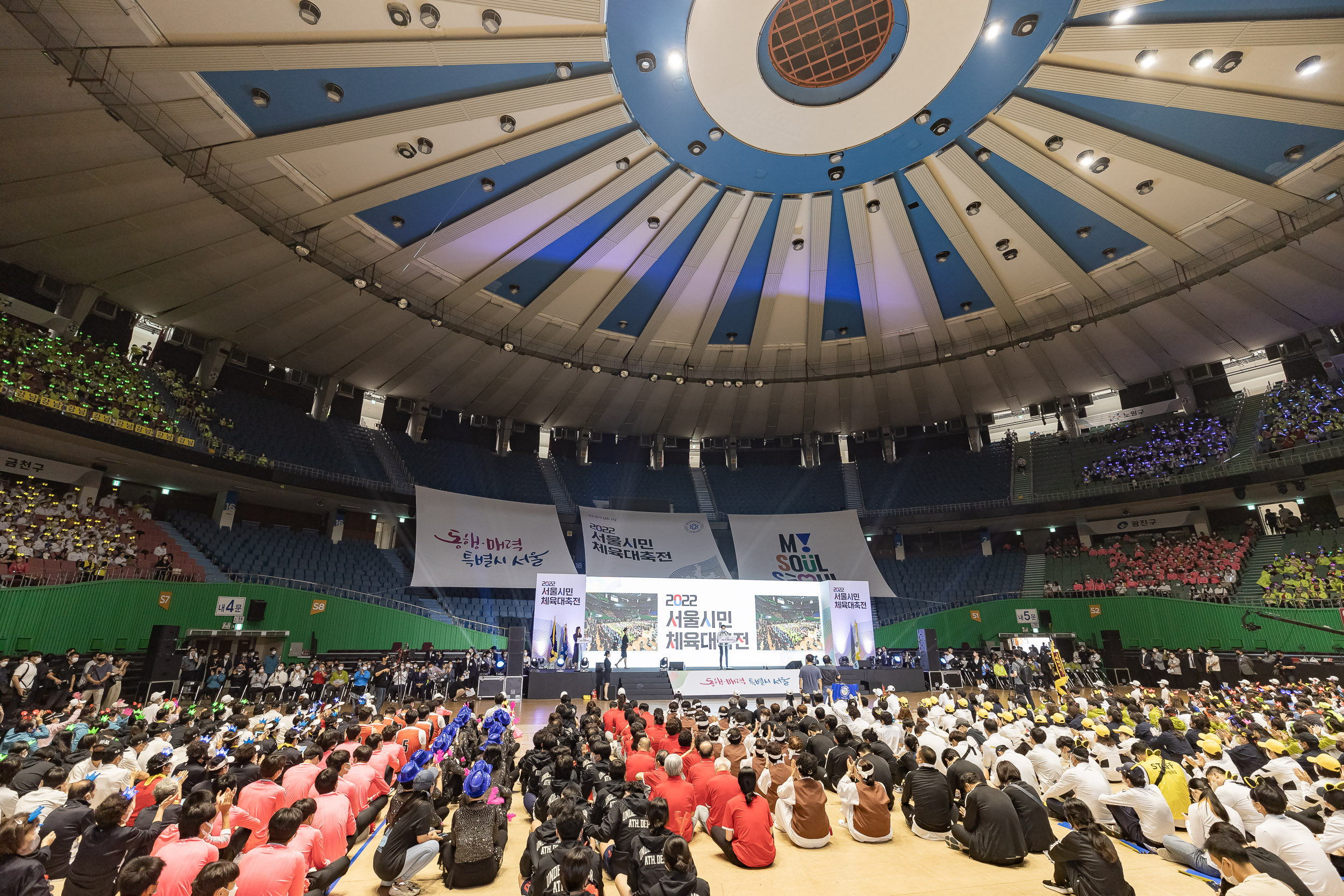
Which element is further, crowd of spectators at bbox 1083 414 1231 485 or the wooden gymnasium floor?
crowd of spectators at bbox 1083 414 1231 485

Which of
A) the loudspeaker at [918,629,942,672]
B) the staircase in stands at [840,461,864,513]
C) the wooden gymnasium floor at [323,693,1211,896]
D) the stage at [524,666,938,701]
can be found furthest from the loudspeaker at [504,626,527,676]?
the staircase in stands at [840,461,864,513]

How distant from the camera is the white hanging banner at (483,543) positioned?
2216 cm

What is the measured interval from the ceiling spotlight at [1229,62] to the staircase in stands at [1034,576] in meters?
19.5

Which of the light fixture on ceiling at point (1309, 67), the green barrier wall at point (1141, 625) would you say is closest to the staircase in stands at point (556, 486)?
the green barrier wall at point (1141, 625)

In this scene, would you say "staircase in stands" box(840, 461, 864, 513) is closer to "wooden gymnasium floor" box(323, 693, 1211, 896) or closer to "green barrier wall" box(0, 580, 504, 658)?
"green barrier wall" box(0, 580, 504, 658)

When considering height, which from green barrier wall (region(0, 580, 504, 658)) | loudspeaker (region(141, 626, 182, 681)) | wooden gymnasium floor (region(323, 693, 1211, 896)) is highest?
green barrier wall (region(0, 580, 504, 658))

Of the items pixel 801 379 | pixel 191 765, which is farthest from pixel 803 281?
pixel 191 765

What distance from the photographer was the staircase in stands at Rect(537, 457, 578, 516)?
28984mm

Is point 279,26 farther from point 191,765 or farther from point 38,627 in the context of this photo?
point 38,627

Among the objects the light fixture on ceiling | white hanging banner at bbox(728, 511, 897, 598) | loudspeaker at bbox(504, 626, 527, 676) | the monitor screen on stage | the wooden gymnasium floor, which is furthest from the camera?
white hanging banner at bbox(728, 511, 897, 598)

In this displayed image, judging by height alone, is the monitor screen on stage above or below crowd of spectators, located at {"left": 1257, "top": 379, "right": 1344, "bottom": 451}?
below

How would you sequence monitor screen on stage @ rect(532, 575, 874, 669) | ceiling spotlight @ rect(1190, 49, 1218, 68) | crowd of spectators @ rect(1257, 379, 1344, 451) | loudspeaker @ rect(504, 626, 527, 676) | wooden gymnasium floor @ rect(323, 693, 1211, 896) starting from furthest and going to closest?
crowd of spectators @ rect(1257, 379, 1344, 451) < monitor screen on stage @ rect(532, 575, 874, 669) < loudspeaker @ rect(504, 626, 527, 676) < ceiling spotlight @ rect(1190, 49, 1218, 68) < wooden gymnasium floor @ rect(323, 693, 1211, 896)

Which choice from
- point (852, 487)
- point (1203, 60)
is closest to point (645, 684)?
point (852, 487)

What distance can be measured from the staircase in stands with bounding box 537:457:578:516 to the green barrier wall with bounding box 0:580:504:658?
704 centimetres
